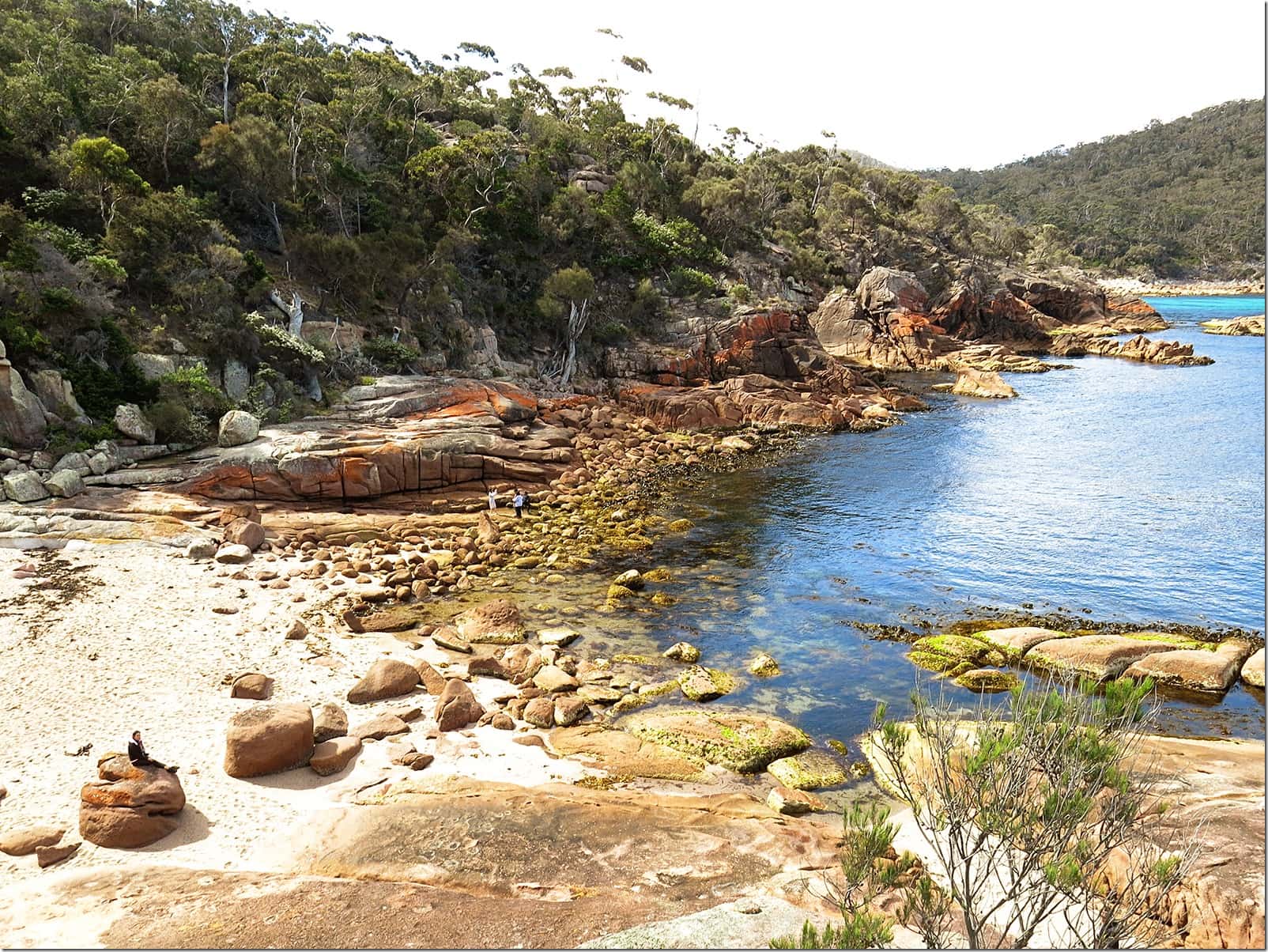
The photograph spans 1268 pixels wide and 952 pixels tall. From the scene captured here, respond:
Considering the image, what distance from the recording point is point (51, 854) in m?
11.8

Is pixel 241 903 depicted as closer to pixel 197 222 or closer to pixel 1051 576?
pixel 1051 576

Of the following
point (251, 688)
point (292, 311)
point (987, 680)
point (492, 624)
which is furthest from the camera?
point (292, 311)

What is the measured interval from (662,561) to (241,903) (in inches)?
770

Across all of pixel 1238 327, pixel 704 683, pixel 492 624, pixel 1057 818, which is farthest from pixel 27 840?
pixel 1238 327

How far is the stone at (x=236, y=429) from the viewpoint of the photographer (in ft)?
105

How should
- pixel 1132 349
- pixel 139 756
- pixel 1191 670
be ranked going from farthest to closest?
pixel 1132 349
pixel 1191 670
pixel 139 756

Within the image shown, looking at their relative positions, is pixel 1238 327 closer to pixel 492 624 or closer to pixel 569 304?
pixel 569 304

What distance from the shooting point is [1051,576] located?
87.5ft

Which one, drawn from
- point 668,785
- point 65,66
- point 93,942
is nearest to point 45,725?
point 93,942

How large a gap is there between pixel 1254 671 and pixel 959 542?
11826 millimetres

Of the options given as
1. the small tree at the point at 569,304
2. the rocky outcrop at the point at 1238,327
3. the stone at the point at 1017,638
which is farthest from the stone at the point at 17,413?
the rocky outcrop at the point at 1238,327

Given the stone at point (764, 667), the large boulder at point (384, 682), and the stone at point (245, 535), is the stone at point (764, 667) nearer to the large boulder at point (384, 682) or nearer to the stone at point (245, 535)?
the large boulder at point (384, 682)

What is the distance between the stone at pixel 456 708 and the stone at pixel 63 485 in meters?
20.1

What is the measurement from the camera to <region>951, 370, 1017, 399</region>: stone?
62719 mm
